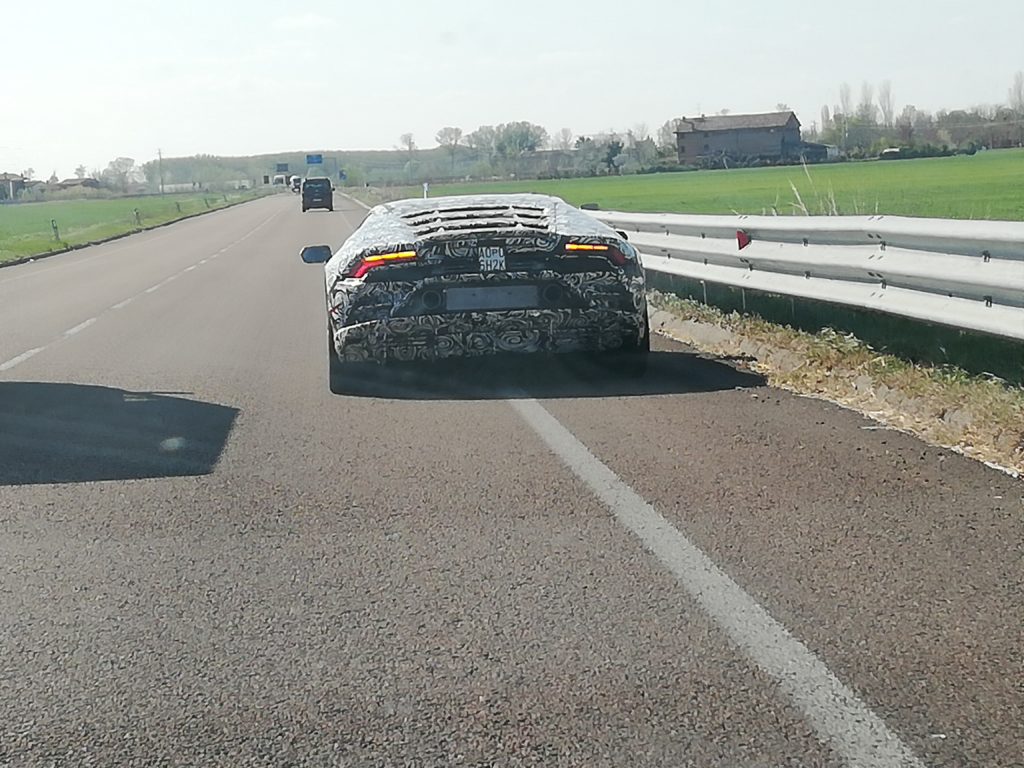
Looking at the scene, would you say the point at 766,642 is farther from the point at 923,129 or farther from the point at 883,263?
the point at 923,129

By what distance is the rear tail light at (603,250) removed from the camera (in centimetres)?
875

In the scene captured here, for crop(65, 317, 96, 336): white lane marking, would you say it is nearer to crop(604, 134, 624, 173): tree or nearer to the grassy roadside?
the grassy roadside

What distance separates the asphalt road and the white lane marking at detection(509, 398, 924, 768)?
0.04 feet

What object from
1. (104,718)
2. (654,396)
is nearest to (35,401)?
(654,396)

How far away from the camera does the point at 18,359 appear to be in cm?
1204

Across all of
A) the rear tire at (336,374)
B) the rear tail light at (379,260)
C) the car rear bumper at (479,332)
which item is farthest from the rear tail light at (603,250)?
the rear tire at (336,374)

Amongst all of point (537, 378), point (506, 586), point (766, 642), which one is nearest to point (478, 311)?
point (537, 378)

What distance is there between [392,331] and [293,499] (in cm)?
278

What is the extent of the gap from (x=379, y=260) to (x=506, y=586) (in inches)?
174

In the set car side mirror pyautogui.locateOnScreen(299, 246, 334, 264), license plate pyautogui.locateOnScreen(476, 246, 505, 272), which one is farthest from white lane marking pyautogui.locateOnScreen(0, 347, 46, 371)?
license plate pyautogui.locateOnScreen(476, 246, 505, 272)

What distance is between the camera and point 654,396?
339 inches

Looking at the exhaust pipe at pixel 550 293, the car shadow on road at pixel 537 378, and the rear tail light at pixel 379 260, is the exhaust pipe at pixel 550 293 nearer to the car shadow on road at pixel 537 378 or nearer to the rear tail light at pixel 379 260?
the car shadow on road at pixel 537 378

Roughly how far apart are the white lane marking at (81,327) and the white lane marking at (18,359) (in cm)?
158

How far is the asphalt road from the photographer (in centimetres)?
338
